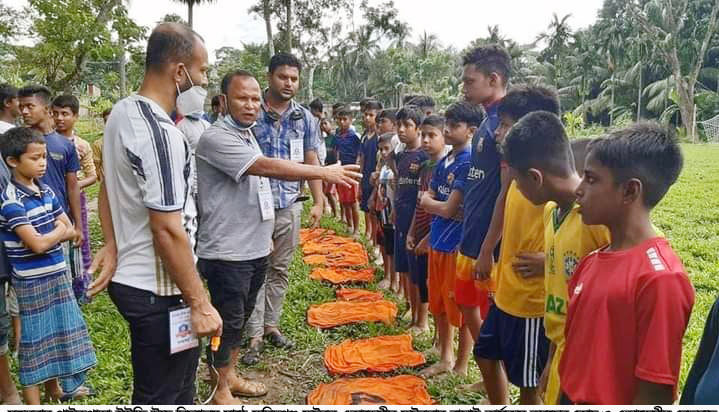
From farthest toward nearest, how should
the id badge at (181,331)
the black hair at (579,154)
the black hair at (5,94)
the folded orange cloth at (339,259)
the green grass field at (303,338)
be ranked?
the folded orange cloth at (339,259) → the black hair at (5,94) → the green grass field at (303,338) → the black hair at (579,154) → the id badge at (181,331)

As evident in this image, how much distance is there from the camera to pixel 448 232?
11.3 feet

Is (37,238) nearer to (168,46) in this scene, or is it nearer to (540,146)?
(168,46)

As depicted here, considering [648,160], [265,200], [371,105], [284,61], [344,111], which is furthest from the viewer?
[344,111]

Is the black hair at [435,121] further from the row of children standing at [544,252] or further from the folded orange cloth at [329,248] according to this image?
the folded orange cloth at [329,248]

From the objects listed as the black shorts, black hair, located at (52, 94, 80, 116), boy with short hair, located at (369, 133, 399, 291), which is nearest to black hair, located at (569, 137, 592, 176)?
the black shorts

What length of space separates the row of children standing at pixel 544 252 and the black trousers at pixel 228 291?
1157 mm

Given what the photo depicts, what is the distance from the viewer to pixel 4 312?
9.51 feet

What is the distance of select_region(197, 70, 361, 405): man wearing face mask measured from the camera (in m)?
2.79

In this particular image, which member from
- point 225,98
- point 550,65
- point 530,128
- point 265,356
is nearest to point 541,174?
point 530,128

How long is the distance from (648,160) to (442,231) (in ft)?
6.35

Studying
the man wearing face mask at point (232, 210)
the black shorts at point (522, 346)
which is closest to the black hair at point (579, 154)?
the black shorts at point (522, 346)

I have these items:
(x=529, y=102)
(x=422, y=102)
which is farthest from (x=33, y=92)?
(x=529, y=102)

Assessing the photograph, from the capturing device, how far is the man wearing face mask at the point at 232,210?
279 centimetres

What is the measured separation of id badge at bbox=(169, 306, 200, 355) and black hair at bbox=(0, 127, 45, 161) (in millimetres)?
1541
